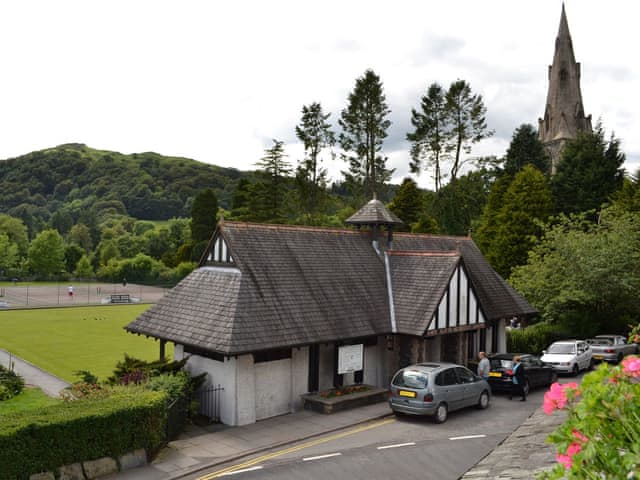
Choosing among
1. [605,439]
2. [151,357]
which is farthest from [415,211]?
Result: [605,439]

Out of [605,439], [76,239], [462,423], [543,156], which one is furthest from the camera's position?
[76,239]

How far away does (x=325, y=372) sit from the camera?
19219 millimetres

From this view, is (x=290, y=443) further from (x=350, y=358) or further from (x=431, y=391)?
(x=350, y=358)

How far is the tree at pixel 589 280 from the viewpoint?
30.0m

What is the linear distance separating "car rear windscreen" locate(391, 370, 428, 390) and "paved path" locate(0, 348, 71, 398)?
→ 12899 millimetres

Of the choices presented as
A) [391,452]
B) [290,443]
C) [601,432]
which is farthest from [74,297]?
[601,432]

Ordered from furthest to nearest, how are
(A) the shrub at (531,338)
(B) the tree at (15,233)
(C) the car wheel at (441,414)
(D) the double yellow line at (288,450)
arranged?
(B) the tree at (15,233) < (A) the shrub at (531,338) < (C) the car wheel at (441,414) < (D) the double yellow line at (288,450)

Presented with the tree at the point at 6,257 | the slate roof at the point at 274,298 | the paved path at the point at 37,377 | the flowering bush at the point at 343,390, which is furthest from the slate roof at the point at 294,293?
the tree at the point at 6,257

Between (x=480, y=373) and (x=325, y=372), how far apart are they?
6033 mm

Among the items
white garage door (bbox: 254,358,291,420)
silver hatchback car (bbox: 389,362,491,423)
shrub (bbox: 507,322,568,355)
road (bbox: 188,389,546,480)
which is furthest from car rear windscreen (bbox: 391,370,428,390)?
shrub (bbox: 507,322,568,355)

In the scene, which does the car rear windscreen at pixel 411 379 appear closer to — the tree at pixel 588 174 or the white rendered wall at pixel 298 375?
the white rendered wall at pixel 298 375

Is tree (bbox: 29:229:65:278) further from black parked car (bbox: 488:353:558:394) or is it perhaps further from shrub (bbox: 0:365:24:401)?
black parked car (bbox: 488:353:558:394)

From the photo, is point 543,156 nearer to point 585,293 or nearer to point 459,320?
point 585,293

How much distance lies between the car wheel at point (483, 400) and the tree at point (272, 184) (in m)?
37.6
